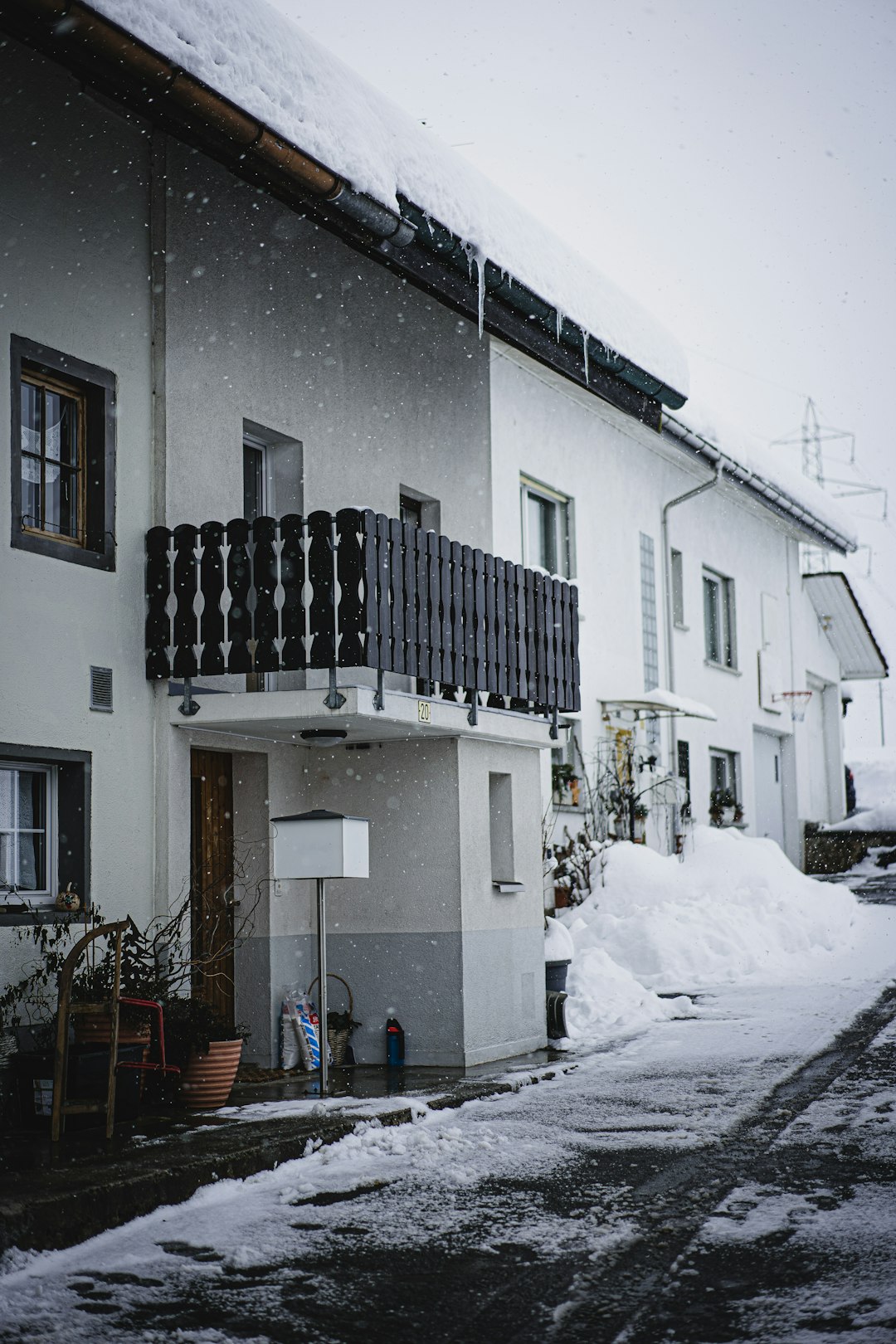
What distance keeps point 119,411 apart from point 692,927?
35.8 ft

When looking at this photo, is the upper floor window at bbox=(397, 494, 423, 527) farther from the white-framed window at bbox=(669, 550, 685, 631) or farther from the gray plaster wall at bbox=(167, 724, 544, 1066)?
the white-framed window at bbox=(669, 550, 685, 631)

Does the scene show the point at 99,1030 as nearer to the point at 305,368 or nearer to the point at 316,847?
the point at 316,847

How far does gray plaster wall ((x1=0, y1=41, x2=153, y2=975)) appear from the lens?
9.91 meters

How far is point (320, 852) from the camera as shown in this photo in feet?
34.6

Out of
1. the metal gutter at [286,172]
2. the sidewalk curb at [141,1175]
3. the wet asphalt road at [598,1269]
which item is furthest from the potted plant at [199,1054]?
the metal gutter at [286,172]

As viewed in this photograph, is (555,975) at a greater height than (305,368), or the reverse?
(305,368)

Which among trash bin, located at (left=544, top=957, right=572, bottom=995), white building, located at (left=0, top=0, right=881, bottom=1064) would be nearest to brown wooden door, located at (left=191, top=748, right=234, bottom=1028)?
white building, located at (left=0, top=0, right=881, bottom=1064)

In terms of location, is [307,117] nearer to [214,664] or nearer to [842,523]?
[214,664]

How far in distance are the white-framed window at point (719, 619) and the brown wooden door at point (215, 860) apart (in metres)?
15.2

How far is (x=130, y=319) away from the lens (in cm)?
1105

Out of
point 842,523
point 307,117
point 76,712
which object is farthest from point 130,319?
point 842,523

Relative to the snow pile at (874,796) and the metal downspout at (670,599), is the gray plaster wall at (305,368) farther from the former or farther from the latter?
the snow pile at (874,796)

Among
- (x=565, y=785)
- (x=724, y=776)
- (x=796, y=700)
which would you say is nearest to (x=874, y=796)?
(x=796, y=700)

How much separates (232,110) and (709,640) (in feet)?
60.9
